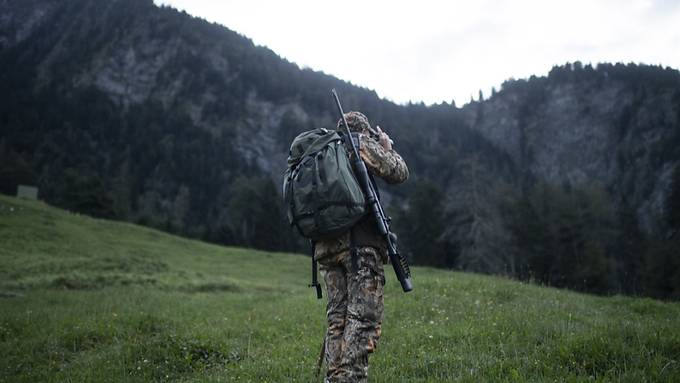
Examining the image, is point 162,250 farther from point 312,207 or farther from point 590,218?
point 590,218

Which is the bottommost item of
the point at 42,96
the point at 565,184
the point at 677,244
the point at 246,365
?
the point at 246,365

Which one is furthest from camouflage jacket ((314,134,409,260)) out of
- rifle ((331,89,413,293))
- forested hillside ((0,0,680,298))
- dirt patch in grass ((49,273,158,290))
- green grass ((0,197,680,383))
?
dirt patch in grass ((49,273,158,290))

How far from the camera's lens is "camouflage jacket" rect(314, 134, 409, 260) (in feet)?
15.4

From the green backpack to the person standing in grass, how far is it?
25cm

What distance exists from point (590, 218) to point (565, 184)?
118 feet

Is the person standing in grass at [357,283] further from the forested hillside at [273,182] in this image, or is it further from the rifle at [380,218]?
the forested hillside at [273,182]

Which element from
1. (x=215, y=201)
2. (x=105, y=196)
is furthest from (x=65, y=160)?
(x=105, y=196)

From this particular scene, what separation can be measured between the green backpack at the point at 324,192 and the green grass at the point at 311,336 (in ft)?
7.02

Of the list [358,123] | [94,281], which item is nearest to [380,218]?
[358,123]

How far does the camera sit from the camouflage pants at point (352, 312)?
428cm

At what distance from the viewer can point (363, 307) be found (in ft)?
14.5

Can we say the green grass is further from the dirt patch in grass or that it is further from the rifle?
the rifle

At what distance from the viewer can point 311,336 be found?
8.37m

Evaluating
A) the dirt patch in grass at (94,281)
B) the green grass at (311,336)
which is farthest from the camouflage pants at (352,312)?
the dirt patch in grass at (94,281)
